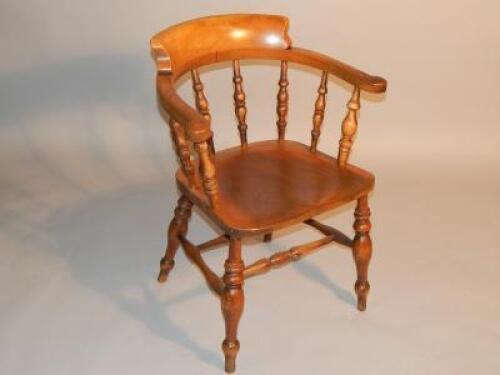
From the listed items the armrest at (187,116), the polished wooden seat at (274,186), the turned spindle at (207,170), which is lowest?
the polished wooden seat at (274,186)

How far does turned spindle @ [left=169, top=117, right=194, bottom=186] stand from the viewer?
1.71 metres

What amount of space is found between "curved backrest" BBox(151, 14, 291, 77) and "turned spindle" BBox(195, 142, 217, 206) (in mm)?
371

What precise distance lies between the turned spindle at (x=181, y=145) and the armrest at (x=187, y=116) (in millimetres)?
58

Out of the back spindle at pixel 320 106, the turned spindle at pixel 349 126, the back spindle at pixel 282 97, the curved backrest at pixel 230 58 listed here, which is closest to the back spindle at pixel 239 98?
the curved backrest at pixel 230 58

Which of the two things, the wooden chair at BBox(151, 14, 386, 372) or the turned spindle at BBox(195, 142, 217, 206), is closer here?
the turned spindle at BBox(195, 142, 217, 206)

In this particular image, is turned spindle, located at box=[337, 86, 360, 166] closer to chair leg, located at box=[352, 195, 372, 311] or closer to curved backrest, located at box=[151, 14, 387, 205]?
curved backrest, located at box=[151, 14, 387, 205]

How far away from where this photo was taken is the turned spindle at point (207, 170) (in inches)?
61.8

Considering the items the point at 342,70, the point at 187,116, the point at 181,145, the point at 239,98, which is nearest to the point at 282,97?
the point at 239,98

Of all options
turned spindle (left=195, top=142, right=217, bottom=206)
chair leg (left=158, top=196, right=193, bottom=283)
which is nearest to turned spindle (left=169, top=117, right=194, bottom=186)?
turned spindle (left=195, top=142, right=217, bottom=206)

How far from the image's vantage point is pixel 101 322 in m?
2.08

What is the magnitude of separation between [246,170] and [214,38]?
46cm

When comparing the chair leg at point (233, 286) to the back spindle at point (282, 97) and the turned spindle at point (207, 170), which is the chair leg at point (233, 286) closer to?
the turned spindle at point (207, 170)

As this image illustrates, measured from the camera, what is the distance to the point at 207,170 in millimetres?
1619

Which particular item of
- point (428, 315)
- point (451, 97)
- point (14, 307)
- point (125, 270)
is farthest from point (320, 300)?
point (451, 97)
